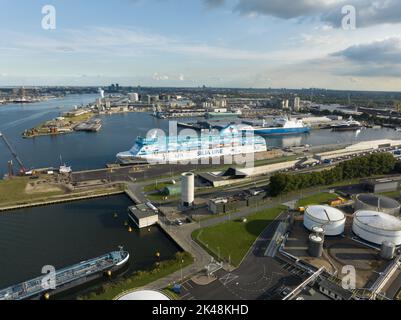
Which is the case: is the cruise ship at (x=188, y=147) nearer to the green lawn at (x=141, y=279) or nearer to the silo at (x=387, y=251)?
the green lawn at (x=141, y=279)

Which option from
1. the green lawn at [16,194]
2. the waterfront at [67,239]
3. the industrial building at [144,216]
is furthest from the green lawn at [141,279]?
the green lawn at [16,194]

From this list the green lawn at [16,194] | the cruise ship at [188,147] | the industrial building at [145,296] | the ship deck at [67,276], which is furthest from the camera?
the cruise ship at [188,147]

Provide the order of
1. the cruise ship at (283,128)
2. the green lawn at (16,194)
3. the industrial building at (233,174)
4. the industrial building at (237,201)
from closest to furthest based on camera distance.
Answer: the industrial building at (237,201) < the green lawn at (16,194) < the industrial building at (233,174) < the cruise ship at (283,128)

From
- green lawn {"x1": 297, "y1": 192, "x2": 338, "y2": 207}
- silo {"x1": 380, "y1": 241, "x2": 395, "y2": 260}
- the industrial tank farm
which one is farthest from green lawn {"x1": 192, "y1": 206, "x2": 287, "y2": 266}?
silo {"x1": 380, "y1": 241, "x2": 395, "y2": 260}

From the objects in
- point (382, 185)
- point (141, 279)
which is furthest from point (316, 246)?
point (382, 185)

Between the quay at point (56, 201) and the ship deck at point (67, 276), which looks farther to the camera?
the quay at point (56, 201)
